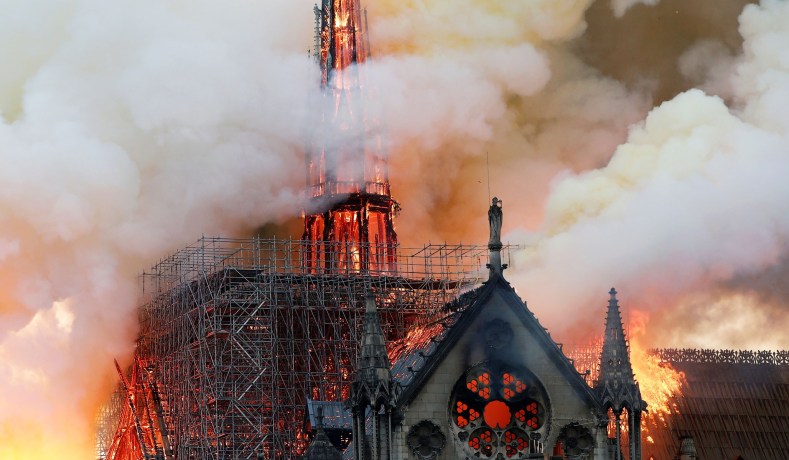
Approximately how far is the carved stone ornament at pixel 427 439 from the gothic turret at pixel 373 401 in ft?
3.90

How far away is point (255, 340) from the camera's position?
340 ft

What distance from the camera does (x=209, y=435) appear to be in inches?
4080

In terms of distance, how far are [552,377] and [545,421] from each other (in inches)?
70.9

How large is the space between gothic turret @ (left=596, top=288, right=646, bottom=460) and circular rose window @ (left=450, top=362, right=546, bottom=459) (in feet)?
8.64

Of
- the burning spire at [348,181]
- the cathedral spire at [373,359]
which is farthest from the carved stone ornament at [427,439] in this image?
the burning spire at [348,181]

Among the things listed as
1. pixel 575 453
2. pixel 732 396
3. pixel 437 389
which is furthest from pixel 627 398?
pixel 732 396

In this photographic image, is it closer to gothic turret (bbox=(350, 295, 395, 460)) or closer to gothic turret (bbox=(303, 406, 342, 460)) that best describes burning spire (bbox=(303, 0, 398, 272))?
gothic turret (bbox=(303, 406, 342, 460))

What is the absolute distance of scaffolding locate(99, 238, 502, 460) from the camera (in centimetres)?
10269

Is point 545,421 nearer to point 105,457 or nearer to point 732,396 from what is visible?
point 105,457

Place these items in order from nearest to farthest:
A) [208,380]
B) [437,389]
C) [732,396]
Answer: [437,389]
[208,380]
[732,396]

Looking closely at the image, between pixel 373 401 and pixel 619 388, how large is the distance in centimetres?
1015

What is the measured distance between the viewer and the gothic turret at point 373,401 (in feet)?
216

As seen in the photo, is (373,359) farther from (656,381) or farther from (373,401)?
(656,381)

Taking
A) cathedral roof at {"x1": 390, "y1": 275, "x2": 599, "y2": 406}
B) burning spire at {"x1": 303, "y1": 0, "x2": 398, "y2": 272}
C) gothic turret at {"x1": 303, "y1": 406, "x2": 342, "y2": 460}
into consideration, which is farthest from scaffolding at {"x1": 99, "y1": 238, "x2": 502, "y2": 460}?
→ cathedral roof at {"x1": 390, "y1": 275, "x2": 599, "y2": 406}
